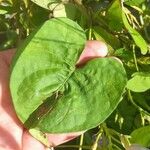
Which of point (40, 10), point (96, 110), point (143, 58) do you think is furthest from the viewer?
point (40, 10)

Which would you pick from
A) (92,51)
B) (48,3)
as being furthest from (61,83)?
(48,3)

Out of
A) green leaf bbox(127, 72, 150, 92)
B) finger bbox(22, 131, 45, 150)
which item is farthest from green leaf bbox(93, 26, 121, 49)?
finger bbox(22, 131, 45, 150)

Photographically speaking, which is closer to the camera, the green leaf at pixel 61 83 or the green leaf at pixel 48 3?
the green leaf at pixel 61 83

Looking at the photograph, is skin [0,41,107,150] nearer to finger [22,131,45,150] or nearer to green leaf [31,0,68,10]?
finger [22,131,45,150]

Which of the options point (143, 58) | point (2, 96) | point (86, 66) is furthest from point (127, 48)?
point (2, 96)

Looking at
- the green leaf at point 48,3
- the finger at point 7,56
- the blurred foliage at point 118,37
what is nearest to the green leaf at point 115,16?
the blurred foliage at point 118,37

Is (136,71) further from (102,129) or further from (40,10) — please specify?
(40,10)

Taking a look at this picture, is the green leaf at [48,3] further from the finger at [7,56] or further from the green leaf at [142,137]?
the green leaf at [142,137]
